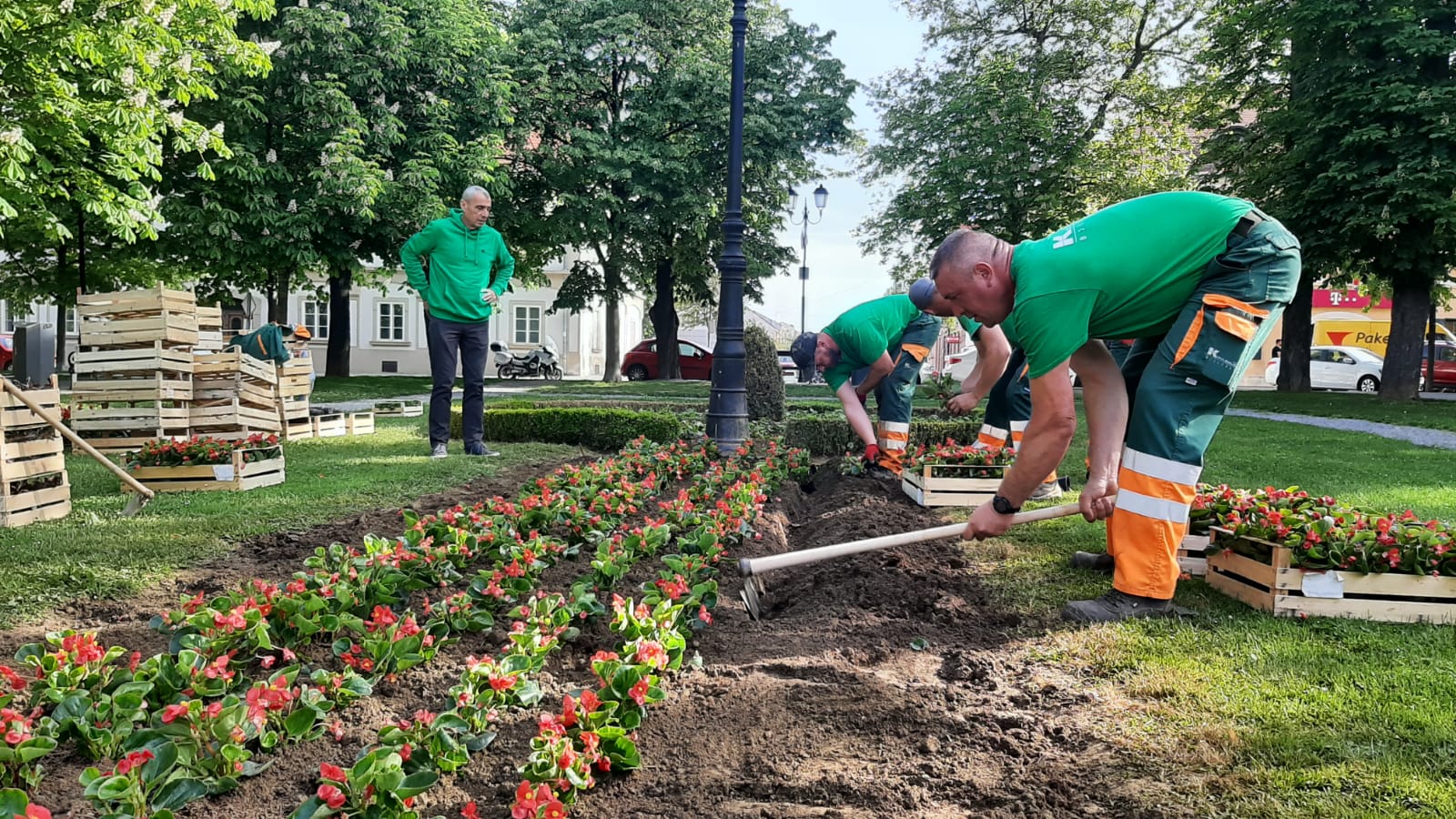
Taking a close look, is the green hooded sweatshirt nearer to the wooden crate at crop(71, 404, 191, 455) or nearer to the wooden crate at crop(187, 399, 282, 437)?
the wooden crate at crop(187, 399, 282, 437)

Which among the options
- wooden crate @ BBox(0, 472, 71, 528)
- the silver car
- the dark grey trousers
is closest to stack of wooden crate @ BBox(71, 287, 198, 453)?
the dark grey trousers

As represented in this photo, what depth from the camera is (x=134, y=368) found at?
7762 mm

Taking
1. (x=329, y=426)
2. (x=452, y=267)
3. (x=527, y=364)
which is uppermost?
(x=452, y=267)

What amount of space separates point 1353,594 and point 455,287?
6.75m

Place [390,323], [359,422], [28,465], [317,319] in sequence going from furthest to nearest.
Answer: [390,323]
[317,319]
[359,422]
[28,465]

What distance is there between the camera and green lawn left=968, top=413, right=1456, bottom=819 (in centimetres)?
204

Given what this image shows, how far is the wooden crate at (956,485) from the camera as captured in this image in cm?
588

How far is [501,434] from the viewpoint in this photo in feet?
35.8

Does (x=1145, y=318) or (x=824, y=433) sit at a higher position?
(x=1145, y=318)

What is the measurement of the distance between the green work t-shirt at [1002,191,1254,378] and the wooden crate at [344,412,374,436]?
9224 millimetres

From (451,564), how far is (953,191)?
22.2 meters

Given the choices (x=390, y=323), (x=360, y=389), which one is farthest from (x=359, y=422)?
(x=390, y=323)

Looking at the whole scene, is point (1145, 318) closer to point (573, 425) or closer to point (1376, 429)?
point (573, 425)

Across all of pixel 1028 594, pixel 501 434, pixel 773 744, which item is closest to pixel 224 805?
pixel 773 744
